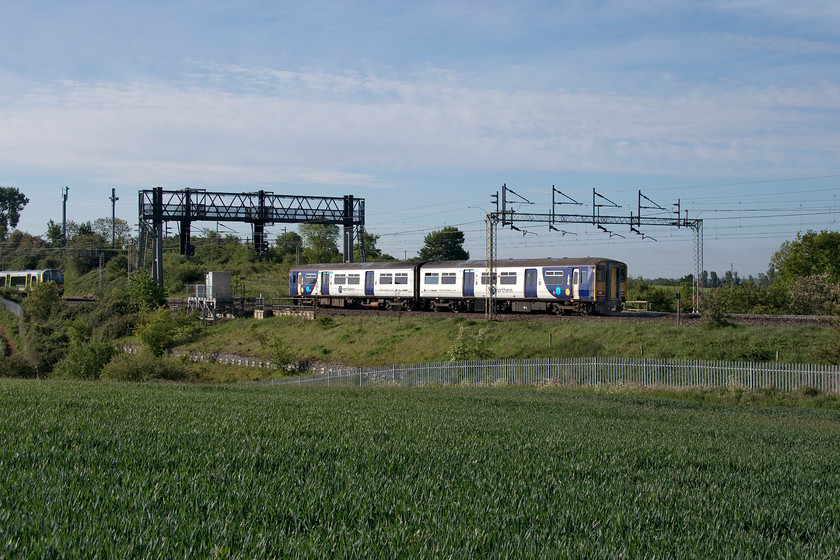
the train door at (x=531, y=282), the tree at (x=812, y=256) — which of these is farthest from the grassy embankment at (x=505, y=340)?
the tree at (x=812, y=256)

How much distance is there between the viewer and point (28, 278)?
78812 millimetres

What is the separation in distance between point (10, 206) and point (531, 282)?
11749 centimetres

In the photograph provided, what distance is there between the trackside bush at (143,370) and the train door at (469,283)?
17.5 meters

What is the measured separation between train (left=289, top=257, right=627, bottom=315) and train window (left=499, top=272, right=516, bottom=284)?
0.06 metres

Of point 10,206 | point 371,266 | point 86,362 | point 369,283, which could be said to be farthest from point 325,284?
point 10,206

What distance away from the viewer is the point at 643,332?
108 feet

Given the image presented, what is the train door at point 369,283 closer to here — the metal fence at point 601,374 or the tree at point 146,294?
the tree at point 146,294

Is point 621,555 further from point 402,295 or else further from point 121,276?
point 121,276

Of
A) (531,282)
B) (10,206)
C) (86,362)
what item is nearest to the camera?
(86,362)

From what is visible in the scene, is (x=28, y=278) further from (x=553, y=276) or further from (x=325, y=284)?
(x=553, y=276)

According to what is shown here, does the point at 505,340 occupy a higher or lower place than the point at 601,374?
higher

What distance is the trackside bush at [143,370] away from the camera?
32438mm

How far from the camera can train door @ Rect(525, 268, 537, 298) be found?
1624 inches

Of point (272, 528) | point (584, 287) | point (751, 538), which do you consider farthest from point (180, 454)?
point (584, 287)
